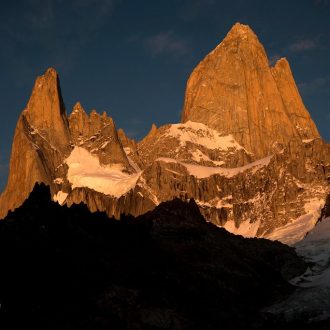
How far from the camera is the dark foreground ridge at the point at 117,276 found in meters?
98.3

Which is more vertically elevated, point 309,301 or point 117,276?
point 117,276

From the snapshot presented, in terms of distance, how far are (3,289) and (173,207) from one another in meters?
84.1

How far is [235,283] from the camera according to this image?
135 m

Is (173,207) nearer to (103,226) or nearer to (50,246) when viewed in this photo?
(103,226)

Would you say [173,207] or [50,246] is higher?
[173,207]

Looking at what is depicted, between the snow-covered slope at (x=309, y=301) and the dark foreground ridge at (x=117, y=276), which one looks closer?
the dark foreground ridge at (x=117, y=276)

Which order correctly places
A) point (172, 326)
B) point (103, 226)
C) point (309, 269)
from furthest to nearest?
1. point (309, 269)
2. point (103, 226)
3. point (172, 326)

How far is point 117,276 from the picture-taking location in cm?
11081

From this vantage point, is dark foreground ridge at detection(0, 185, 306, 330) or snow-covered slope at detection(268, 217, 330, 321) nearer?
dark foreground ridge at detection(0, 185, 306, 330)

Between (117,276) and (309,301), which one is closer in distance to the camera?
(117,276)

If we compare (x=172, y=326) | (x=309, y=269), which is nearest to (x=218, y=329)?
(x=172, y=326)

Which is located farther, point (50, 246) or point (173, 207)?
point (173, 207)

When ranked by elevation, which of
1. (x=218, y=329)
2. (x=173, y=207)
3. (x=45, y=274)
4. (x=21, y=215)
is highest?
(x=173, y=207)

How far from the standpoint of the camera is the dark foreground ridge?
98312 millimetres
